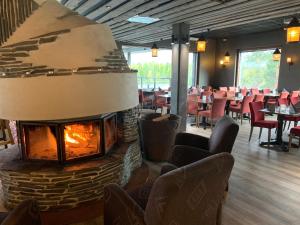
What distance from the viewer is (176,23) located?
570 centimetres

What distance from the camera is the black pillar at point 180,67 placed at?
5.71 m

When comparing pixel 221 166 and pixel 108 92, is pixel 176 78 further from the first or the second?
pixel 221 166

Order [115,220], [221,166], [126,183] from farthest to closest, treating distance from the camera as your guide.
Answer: [126,183] < [115,220] < [221,166]

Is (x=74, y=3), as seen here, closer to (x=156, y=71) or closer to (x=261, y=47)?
(x=156, y=71)

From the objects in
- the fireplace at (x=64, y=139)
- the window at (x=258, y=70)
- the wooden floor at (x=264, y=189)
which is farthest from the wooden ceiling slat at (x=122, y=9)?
the window at (x=258, y=70)

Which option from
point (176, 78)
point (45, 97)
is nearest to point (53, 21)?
point (45, 97)

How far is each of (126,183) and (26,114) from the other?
1486 mm

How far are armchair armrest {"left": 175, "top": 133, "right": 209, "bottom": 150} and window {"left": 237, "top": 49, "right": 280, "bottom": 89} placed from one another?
7904mm

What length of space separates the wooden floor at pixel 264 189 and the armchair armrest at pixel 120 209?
121cm

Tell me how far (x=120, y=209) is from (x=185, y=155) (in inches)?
49.7

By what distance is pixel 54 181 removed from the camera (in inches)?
97.3

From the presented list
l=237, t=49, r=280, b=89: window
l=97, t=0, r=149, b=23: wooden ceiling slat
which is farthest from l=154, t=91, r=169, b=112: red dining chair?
l=237, t=49, r=280, b=89: window

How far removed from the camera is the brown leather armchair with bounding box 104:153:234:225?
1460 mm

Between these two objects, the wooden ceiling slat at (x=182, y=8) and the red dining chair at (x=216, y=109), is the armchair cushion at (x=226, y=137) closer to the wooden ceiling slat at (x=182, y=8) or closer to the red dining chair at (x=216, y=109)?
the wooden ceiling slat at (x=182, y=8)
